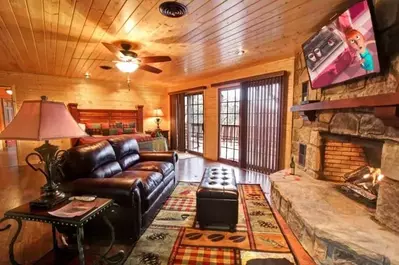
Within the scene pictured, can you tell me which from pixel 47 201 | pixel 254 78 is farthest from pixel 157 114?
pixel 47 201

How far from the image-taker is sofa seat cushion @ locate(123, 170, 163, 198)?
8.11 feet

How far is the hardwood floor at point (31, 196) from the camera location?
204cm

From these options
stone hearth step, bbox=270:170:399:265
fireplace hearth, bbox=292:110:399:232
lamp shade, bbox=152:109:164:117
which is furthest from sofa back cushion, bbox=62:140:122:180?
lamp shade, bbox=152:109:164:117

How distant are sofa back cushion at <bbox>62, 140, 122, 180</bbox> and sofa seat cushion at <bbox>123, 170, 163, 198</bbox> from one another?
1.09 feet

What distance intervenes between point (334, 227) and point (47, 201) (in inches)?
94.1

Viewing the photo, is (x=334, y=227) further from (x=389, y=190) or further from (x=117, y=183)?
(x=117, y=183)

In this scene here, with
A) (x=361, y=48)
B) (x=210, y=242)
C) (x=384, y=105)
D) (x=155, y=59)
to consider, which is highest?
(x=155, y=59)

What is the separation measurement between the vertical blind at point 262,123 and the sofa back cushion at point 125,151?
8.75 feet

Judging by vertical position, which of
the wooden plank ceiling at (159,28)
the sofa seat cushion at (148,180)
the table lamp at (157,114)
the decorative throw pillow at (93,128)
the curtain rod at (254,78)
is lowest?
the sofa seat cushion at (148,180)

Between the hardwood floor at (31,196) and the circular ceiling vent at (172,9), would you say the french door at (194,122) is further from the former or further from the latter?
the circular ceiling vent at (172,9)

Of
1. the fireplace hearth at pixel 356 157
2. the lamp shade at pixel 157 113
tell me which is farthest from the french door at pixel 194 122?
the fireplace hearth at pixel 356 157

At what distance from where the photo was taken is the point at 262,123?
4703mm

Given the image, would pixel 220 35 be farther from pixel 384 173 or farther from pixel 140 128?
pixel 140 128

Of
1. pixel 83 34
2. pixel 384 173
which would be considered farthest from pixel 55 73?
pixel 384 173
